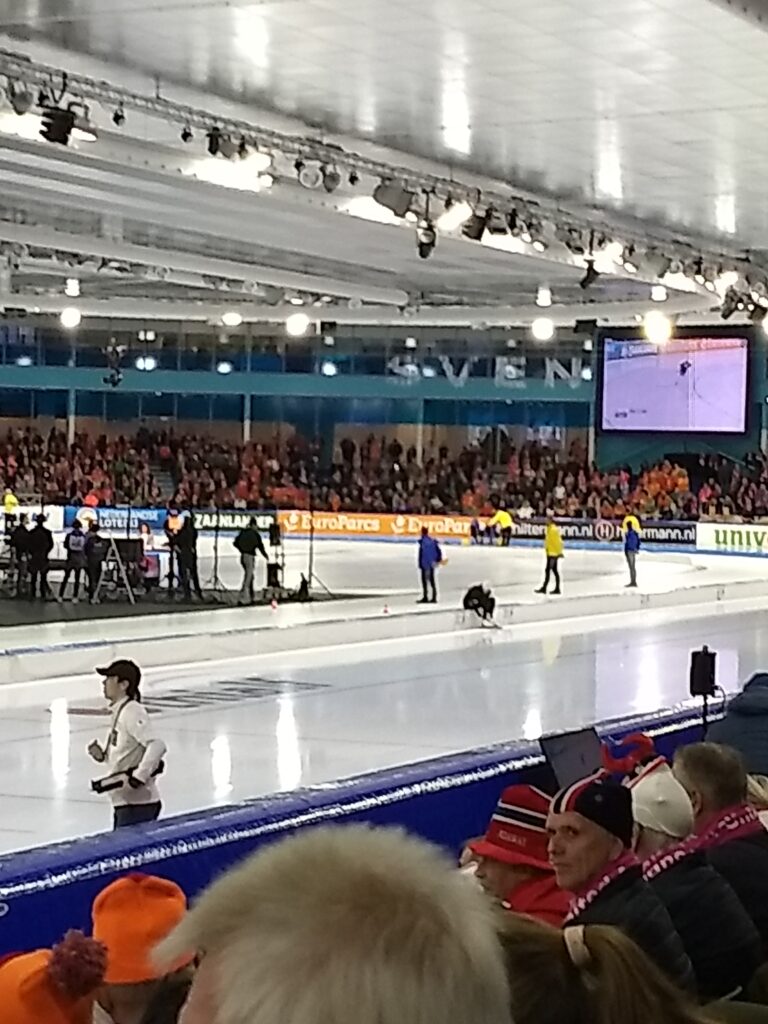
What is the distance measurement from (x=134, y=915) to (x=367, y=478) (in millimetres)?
41523

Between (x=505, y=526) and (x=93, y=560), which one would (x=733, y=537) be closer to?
(x=505, y=526)

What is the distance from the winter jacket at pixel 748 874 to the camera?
3598 mm

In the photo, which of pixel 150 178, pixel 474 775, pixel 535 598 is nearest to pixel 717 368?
pixel 535 598

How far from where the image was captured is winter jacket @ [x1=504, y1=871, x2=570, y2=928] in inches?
134

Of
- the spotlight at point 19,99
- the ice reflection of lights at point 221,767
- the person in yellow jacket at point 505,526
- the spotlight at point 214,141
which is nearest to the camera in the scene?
the ice reflection of lights at point 221,767

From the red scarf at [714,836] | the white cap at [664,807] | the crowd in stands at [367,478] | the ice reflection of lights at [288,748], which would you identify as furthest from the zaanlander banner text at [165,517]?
the red scarf at [714,836]

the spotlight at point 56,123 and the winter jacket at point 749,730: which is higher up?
the spotlight at point 56,123

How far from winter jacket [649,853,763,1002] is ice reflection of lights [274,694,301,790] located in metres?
6.42

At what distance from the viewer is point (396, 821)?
239 inches

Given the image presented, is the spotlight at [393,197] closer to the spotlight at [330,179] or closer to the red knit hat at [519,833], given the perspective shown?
the spotlight at [330,179]

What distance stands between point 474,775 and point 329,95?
9198mm

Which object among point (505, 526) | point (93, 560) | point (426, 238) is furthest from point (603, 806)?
point (505, 526)

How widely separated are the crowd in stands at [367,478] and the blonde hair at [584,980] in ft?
116

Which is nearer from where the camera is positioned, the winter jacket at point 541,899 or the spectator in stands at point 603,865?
the spectator in stands at point 603,865
